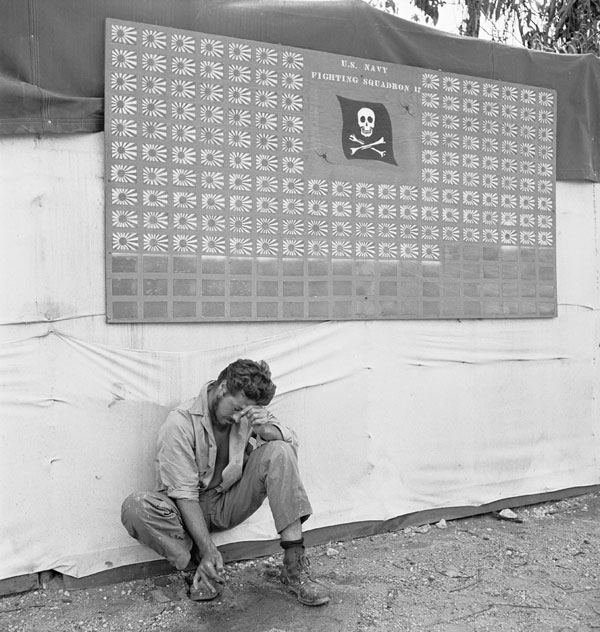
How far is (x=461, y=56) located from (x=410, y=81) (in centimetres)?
40

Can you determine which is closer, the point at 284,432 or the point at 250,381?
the point at 250,381

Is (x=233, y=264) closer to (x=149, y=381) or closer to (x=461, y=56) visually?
(x=149, y=381)

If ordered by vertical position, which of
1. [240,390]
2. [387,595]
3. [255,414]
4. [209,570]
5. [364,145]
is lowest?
[387,595]

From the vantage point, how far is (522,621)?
272 centimetres

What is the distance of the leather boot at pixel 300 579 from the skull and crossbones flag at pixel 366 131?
189cm

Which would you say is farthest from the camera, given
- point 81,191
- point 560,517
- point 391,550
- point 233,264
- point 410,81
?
point 560,517

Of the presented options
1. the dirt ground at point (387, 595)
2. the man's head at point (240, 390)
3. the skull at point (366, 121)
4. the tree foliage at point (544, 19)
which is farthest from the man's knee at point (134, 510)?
the tree foliage at point (544, 19)

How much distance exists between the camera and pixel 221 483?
9.99ft

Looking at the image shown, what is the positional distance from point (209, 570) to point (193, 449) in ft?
1.58

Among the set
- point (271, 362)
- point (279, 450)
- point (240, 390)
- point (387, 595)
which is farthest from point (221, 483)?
point (387, 595)

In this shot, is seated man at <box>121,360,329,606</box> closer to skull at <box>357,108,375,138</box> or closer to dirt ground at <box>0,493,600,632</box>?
dirt ground at <box>0,493,600,632</box>

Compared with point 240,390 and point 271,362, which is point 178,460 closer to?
point 240,390

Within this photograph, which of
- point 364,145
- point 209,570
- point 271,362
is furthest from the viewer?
point 364,145

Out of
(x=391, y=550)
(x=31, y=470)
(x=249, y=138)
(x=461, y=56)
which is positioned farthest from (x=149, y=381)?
(x=461, y=56)
